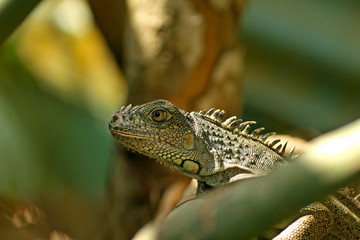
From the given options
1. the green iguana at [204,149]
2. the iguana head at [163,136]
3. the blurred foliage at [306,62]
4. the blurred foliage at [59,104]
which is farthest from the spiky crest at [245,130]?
the blurred foliage at [306,62]

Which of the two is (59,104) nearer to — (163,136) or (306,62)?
(306,62)

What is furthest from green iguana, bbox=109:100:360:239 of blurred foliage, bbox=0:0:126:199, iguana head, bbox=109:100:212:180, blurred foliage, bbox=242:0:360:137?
blurred foliage, bbox=242:0:360:137

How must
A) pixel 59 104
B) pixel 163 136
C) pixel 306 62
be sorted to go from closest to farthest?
1. pixel 163 136
2. pixel 59 104
3. pixel 306 62

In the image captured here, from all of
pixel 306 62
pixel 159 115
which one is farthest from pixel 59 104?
pixel 159 115

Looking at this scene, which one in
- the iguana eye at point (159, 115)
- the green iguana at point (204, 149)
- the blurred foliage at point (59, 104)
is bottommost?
the blurred foliage at point (59, 104)

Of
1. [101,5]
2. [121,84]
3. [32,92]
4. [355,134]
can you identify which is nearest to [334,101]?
[121,84]

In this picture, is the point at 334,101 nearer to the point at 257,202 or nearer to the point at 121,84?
the point at 121,84

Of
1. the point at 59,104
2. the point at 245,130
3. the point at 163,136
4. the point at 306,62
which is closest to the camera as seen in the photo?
the point at 163,136

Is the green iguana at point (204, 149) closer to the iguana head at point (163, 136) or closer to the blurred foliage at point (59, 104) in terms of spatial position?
the iguana head at point (163, 136)
